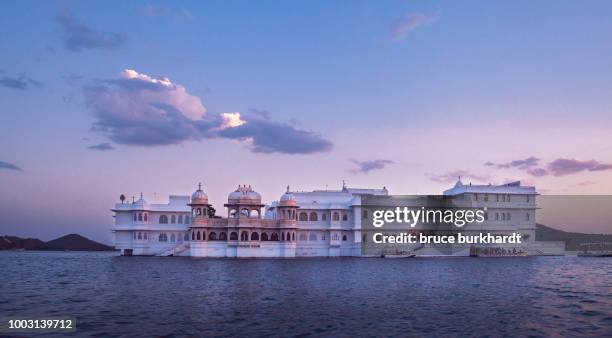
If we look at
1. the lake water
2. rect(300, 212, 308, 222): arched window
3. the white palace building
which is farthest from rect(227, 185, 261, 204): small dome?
the lake water

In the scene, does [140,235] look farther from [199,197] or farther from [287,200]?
[287,200]

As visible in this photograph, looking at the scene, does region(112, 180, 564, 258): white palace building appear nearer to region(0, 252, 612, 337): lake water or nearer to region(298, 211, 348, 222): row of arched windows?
region(298, 211, 348, 222): row of arched windows

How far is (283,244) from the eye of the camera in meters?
69.6

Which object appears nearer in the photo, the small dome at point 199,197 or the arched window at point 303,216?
the small dome at point 199,197

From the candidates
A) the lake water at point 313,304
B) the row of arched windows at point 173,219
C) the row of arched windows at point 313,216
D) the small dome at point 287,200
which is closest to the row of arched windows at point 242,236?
the small dome at point 287,200

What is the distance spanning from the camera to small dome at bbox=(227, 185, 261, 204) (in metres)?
69.6

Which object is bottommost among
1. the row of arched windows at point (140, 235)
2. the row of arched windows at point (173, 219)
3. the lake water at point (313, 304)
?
the lake water at point (313, 304)

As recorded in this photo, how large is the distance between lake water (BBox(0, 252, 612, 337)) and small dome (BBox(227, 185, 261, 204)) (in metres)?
28.8

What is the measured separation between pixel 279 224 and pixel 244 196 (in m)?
5.47

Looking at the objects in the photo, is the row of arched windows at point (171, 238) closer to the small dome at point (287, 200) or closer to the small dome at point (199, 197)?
the small dome at point (199, 197)

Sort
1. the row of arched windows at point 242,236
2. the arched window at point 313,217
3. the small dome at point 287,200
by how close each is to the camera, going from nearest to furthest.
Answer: the row of arched windows at point 242,236
the small dome at point 287,200
the arched window at point 313,217

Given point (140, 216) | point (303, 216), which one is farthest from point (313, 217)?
point (140, 216)

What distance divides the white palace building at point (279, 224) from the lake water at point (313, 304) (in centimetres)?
2783

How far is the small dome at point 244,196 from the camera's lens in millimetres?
69562
